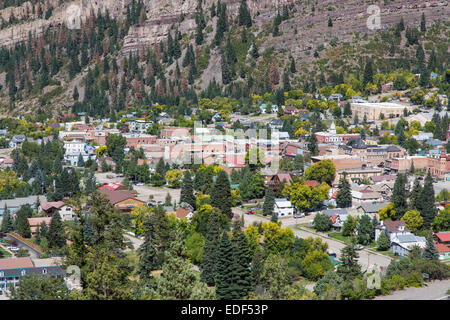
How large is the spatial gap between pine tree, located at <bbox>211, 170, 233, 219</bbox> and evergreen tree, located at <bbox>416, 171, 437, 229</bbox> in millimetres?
13337

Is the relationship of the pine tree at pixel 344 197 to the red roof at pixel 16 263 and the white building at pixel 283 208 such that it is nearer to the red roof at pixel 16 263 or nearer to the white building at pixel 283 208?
the white building at pixel 283 208


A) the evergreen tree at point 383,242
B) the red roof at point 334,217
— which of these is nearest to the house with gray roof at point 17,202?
the red roof at point 334,217

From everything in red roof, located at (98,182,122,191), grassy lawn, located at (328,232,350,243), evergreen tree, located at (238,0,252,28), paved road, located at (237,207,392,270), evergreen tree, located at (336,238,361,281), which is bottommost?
grassy lawn, located at (328,232,350,243)

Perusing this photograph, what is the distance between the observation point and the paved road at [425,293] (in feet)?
93.5

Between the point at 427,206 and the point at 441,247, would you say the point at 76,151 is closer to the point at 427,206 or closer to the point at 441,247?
the point at 427,206

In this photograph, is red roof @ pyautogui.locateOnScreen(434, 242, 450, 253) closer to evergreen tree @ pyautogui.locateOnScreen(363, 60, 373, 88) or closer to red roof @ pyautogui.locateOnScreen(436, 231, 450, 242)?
red roof @ pyautogui.locateOnScreen(436, 231, 450, 242)

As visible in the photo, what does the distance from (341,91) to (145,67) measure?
44791mm

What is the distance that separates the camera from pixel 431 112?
85438 millimetres

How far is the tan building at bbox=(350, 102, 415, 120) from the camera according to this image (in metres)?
85.5

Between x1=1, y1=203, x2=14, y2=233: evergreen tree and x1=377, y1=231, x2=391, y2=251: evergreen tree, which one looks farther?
x1=1, y1=203, x2=14, y2=233: evergreen tree

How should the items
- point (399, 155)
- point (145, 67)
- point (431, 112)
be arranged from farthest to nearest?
point (145, 67), point (431, 112), point (399, 155)

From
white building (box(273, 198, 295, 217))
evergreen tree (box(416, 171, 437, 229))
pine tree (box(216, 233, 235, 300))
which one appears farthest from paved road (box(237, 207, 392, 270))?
pine tree (box(216, 233, 235, 300))
